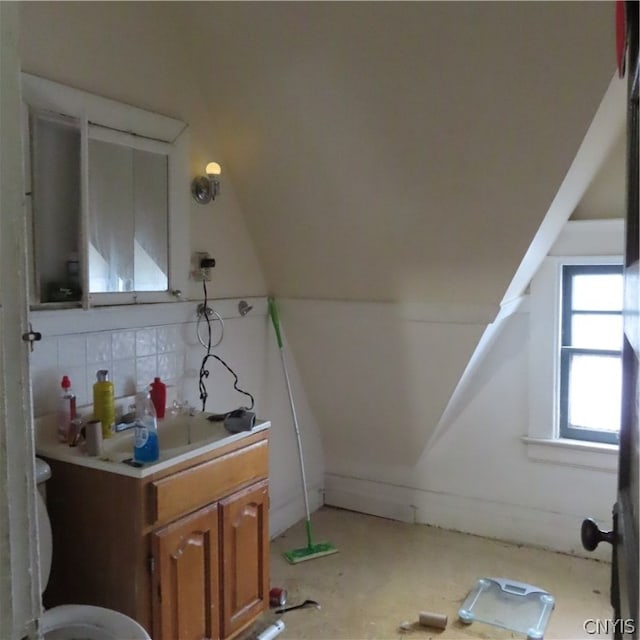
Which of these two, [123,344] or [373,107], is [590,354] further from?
[123,344]

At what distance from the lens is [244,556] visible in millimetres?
2281

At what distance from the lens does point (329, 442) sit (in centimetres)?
366

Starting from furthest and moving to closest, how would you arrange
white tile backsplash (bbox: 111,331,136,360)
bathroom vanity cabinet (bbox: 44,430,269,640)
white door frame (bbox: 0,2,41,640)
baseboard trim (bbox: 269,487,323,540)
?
1. baseboard trim (bbox: 269,487,323,540)
2. white tile backsplash (bbox: 111,331,136,360)
3. bathroom vanity cabinet (bbox: 44,430,269,640)
4. white door frame (bbox: 0,2,41,640)

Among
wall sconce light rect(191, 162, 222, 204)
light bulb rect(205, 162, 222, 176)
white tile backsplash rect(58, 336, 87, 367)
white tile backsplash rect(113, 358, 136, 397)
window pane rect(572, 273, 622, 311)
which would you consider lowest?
white tile backsplash rect(113, 358, 136, 397)

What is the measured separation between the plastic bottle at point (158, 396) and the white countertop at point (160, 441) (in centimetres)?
4

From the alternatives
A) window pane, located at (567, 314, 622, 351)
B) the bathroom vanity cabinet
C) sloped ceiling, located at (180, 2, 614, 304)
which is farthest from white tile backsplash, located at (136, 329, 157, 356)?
window pane, located at (567, 314, 622, 351)

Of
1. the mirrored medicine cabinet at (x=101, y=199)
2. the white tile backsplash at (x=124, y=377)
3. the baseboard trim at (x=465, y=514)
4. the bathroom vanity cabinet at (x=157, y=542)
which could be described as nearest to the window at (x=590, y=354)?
the baseboard trim at (x=465, y=514)

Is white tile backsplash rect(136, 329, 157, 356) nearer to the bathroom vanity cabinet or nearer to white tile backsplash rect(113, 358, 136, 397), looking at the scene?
white tile backsplash rect(113, 358, 136, 397)

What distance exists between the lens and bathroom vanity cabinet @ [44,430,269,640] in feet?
6.08

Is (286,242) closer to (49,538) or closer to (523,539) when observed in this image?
(49,538)

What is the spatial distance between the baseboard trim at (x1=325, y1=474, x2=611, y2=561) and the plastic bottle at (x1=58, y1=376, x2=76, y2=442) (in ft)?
6.48

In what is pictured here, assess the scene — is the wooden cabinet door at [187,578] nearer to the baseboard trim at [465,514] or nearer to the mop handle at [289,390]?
the mop handle at [289,390]

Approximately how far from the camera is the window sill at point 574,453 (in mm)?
3006

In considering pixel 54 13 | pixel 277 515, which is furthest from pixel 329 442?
pixel 54 13
